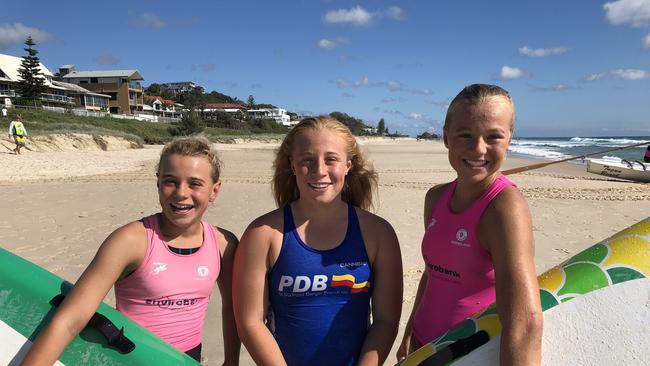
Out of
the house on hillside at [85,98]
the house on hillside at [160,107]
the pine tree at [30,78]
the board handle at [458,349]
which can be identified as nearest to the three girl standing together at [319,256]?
the board handle at [458,349]

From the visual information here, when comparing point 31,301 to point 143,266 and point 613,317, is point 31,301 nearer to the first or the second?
point 143,266

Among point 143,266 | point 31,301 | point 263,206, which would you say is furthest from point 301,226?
point 263,206

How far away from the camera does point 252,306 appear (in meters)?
1.62

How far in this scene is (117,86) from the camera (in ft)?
198

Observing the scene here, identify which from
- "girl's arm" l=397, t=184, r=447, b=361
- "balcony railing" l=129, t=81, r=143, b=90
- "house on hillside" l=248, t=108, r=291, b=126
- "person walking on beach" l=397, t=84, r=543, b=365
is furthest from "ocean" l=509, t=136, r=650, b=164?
"house on hillside" l=248, t=108, r=291, b=126

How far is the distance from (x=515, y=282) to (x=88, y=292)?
1374 mm

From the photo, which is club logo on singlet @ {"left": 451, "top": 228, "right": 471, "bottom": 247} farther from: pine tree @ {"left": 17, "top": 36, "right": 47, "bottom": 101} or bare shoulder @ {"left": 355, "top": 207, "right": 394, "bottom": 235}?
pine tree @ {"left": 17, "top": 36, "right": 47, "bottom": 101}

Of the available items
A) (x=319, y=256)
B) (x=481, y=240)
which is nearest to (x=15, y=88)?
(x=319, y=256)

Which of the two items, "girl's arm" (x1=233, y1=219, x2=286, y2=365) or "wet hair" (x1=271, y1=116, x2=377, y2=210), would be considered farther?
"wet hair" (x1=271, y1=116, x2=377, y2=210)

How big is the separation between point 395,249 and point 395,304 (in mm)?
217

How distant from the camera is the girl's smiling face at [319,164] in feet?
5.51

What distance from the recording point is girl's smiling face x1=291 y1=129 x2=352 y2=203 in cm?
168

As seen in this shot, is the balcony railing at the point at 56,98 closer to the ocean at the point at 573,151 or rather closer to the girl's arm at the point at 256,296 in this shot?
the ocean at the point at 573,151

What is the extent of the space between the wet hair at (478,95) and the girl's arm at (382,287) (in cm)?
53
